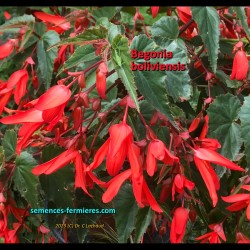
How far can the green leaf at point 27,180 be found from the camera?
0.70m

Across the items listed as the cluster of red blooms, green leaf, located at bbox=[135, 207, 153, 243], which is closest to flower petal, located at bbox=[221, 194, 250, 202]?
the cluster of red blooms

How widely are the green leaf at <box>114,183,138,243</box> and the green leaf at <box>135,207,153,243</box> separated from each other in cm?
2

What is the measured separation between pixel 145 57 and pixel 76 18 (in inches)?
7.7

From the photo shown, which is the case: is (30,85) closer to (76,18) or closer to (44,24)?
(44,24)

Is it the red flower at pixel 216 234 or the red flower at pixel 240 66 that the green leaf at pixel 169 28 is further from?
the red flower at pixel 216 234

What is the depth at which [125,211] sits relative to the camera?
0.71m

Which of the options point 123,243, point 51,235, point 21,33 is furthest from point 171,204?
point 21,33

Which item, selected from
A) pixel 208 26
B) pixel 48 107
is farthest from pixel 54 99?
pixel 208 26

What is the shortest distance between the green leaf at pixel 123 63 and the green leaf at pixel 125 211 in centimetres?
23

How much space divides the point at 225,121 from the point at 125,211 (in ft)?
0.64

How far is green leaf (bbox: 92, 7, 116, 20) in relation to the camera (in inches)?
29.4

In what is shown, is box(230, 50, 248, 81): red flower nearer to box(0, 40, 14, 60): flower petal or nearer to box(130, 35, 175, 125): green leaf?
box(130, 35, 175, 125): green leaf

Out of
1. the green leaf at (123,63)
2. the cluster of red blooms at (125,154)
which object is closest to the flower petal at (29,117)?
the cluster of red blooms at (125,154)

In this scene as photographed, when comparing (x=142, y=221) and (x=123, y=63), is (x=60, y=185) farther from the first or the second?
(x=123, y=63)
